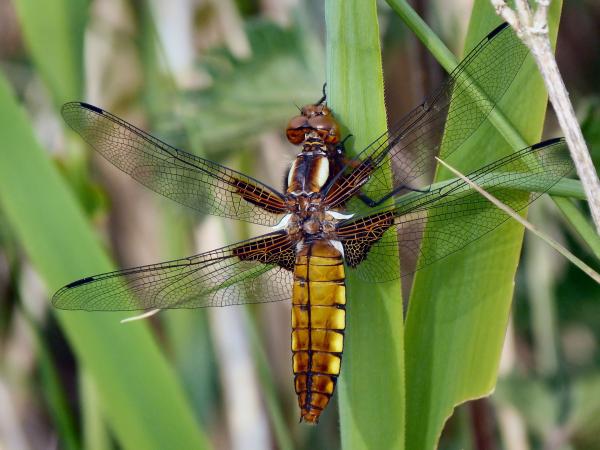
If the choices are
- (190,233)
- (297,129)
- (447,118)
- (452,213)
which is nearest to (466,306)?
(452,213)

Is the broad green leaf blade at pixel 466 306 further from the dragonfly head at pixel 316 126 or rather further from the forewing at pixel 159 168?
the forewing at pixel 159 168

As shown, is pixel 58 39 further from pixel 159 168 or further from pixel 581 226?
pixel 581 226

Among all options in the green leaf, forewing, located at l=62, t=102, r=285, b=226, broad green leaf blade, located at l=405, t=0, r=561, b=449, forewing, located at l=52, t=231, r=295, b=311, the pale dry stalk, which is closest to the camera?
the pale dry stalk

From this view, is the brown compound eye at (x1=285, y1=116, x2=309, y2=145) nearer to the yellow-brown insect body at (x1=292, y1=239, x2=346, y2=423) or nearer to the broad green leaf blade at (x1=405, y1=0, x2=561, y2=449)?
the yellow-brown insect body at (x1=292, y1=239, x2=346, y2=423)

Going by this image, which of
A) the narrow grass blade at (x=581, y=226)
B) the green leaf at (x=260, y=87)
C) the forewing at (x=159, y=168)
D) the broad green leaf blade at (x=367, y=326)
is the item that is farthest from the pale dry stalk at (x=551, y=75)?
the green leaf at (x=260, y=87)

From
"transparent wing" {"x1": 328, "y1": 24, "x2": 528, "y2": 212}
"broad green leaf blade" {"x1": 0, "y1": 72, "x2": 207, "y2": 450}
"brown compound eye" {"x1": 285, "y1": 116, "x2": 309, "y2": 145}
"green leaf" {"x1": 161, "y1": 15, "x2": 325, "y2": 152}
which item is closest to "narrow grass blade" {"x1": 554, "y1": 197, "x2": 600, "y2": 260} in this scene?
"transparent wing" {"x1": 328, "y1": 24, "x2": 528, "y2": 212}

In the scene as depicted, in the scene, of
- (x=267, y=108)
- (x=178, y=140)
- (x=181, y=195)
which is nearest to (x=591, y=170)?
(x=181, y=195)
